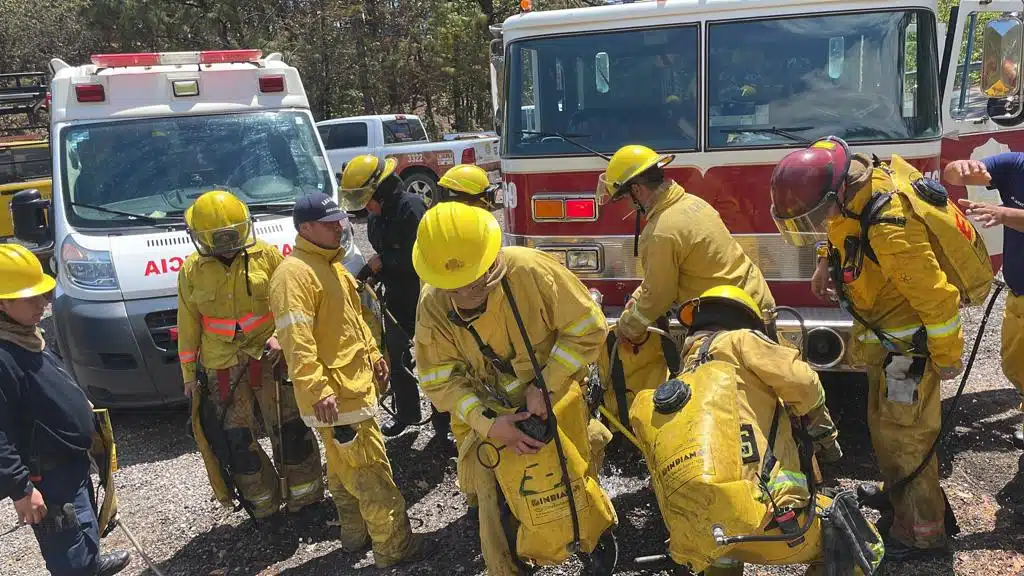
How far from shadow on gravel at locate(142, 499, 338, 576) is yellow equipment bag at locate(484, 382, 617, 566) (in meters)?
1.71

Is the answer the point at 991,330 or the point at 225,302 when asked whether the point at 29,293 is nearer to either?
the point at 225,302

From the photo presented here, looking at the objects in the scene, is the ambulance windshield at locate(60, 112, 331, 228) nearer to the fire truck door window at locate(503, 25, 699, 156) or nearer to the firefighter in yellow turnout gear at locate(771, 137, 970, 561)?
the fire truck door window at locate(503, 25, 699, 156)

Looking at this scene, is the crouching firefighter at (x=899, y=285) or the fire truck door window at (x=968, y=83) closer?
the crouching firefighter at (x=899, y=285)

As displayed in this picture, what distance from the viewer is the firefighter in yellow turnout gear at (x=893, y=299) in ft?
9.39

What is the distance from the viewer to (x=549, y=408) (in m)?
2.57

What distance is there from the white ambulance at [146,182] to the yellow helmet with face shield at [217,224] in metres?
0.85

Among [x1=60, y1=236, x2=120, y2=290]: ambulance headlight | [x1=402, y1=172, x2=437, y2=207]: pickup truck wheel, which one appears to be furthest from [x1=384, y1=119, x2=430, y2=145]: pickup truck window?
[x1=60, y1=236, x2=120, y2=290]: ambulance headlight

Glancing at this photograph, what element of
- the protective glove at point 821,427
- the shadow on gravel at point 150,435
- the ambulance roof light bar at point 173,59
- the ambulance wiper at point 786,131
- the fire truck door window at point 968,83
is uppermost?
the ambulance roof light bar at point 173,59

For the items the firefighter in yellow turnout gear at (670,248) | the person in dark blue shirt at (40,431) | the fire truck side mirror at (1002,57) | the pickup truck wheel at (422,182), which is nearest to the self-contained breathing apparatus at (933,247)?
the firefighter in yellow turnout gear at (670,248)

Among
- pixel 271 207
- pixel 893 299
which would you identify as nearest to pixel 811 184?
pixel 893 299

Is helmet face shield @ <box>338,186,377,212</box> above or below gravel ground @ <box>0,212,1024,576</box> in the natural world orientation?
above

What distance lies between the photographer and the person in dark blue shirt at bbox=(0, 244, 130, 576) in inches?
110

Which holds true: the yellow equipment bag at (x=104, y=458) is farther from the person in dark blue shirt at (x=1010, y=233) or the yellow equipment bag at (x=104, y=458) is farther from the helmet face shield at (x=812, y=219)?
the person in dark blue shirt at (x=1010, y=233)

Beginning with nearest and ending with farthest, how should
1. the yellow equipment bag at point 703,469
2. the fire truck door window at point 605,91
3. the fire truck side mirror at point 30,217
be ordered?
the yellow equipment bag at point 703,469, the fire truck door window at point 605,91, the fire truck side mirror at point 30,217
